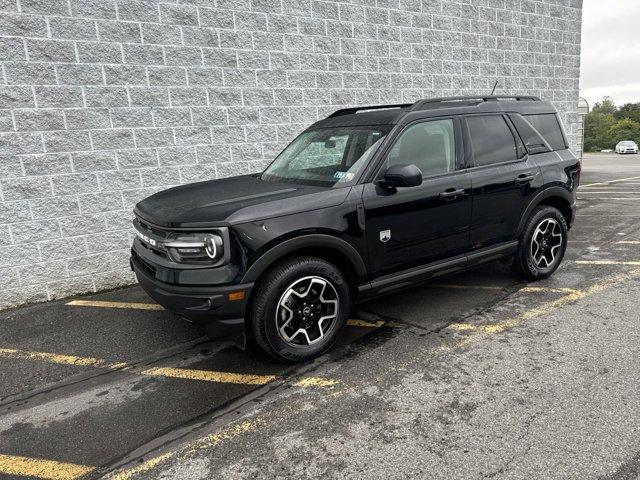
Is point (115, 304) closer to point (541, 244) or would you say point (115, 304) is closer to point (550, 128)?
point (541, 244)

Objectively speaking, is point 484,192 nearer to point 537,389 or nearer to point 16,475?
point 537,389

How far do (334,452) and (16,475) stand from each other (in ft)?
5.64

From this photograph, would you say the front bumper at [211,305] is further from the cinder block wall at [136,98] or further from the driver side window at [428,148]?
the cinder block wall at [136,98]

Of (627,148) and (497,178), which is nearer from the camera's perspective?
(497,178)

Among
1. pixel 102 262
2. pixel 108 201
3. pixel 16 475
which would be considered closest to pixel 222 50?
pixel 108 201

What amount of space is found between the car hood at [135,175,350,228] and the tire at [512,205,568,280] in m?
2.31

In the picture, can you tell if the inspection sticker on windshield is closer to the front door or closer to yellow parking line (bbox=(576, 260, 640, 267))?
the front door

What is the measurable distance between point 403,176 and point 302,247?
3.06 feet

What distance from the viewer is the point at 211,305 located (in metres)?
3.23

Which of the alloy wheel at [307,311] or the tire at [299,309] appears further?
the alloy wheel at [307,311]

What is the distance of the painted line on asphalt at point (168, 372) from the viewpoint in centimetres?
343

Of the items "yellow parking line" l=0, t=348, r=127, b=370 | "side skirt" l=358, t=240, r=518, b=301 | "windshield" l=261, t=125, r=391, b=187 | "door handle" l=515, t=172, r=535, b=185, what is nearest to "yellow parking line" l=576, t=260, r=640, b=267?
"side skirt" l=358, t=240, r=518, b=301

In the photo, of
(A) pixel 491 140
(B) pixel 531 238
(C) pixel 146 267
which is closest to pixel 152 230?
(C) pixel 146 267

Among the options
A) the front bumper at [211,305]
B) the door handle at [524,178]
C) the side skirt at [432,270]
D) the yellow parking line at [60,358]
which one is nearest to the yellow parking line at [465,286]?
the side skirt at [432,270]
